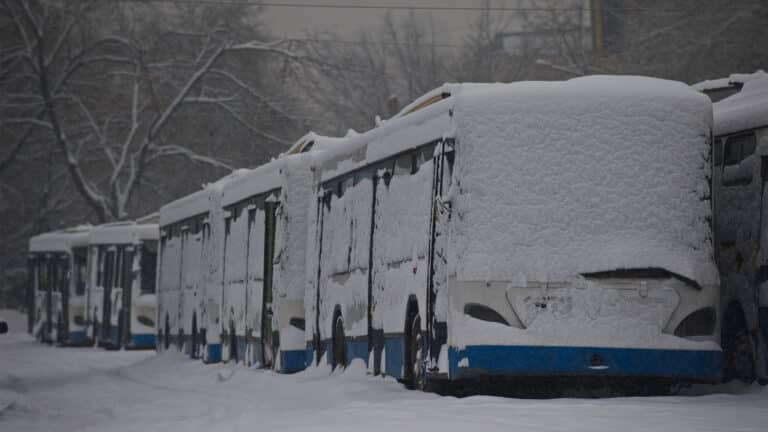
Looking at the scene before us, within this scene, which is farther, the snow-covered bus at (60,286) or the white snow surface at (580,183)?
the snow-covered bus at (60,286)

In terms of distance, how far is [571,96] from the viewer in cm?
1491

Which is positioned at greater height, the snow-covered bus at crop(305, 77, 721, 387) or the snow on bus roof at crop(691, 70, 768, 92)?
the snow on bus roof at crop(691, 70, 768, 92)

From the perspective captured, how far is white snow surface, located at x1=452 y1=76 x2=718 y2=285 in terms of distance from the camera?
14703mm

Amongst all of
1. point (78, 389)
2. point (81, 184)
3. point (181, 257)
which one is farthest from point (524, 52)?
point (78, 389)

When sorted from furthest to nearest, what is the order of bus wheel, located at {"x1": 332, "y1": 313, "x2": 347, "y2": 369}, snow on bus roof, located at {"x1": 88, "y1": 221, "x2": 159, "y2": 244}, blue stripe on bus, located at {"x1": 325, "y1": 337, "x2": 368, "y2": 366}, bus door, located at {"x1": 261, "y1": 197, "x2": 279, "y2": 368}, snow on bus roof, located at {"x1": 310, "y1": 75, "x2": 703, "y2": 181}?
snow on bus roof, located at {"x1": 88, "y1": 221, "x2": 159, "y2": 244}
bus door, located at {"x1": 261, "y1": 197, "x2": 279, "y2": 368}
bus wheel, located at {"x1": 332, "y1": 313, "x2": 347, "y2": 369}
blue stripe on bus, located at {"x1": 325, "y1": 337, "x2": 368, "y2": 366}
snow on bus roof, located at {"x1": 310, "y1": 75, "x2": 703, "y2": 181}

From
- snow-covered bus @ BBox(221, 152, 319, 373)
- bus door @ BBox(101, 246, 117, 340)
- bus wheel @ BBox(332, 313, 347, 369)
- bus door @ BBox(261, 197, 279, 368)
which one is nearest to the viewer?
bus wheel @ BBox(332, 313, 347, 369)

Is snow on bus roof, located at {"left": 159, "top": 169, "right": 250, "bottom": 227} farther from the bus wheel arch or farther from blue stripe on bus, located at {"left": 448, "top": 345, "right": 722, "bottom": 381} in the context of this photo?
blue stripe on bus, located at {"left": 448, "top": 345, "right": 722, "bottom": 381}

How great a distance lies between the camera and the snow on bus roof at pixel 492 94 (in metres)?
14.9

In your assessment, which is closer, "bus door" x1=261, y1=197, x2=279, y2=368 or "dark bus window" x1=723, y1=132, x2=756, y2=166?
"dark bus window" x1=723, y1=132, x2=756, y2=166

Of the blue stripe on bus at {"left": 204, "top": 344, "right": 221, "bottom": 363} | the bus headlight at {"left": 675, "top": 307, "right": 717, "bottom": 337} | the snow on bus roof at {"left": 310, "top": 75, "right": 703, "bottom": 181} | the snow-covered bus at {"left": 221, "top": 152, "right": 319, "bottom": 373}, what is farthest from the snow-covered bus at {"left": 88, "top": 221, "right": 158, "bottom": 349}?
the bus headlight at {"left": 675, "top": 307, "right": 717, "bottom": 337}

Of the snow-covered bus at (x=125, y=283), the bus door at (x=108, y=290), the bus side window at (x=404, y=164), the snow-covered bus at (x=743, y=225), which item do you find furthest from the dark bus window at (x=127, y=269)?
the snow-covered bus at (x=743, y=225)

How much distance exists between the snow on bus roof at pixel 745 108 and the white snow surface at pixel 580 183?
28.7 inches

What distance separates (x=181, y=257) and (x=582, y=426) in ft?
74.3

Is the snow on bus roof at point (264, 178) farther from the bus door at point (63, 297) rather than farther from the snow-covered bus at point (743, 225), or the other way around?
the bus door at point (63, 297)
